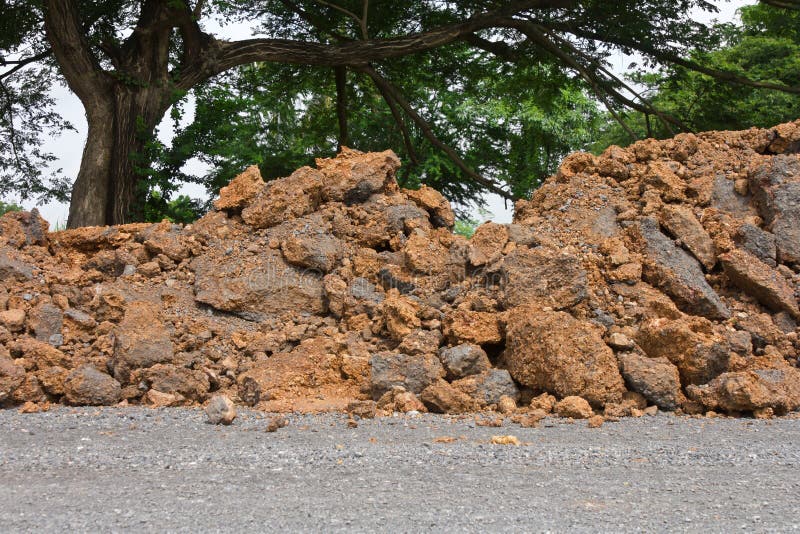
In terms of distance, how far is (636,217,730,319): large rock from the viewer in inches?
253

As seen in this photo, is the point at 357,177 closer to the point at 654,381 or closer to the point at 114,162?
the point at 654,381

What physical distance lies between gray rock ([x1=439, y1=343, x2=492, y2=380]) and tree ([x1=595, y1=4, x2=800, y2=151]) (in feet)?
20.8

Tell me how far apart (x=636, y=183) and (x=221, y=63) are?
21.6 feet

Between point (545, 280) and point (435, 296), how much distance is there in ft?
3.05

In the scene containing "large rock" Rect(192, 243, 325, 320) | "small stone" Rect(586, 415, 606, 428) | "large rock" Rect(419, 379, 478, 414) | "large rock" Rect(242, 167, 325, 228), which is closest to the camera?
"small stone" Rect(586, 415, 606, 428)

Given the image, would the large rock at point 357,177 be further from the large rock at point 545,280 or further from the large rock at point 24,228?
the large rock at point 24,228

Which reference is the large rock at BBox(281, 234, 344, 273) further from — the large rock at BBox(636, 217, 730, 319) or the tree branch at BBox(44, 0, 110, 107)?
the tree branch at BBox(44, 0, 110, 107)

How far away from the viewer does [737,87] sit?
12.3 m

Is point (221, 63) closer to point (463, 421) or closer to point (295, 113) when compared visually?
point (295, 113)

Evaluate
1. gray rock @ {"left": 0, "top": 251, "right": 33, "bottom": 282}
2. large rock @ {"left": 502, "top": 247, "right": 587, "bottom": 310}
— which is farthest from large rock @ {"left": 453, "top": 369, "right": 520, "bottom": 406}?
gray rock @ {"left": 0, "top": 251, "right": 33, "bottom": 282}

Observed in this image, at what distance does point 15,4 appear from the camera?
12102 millimetres

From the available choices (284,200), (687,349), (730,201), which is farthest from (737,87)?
(284,200)

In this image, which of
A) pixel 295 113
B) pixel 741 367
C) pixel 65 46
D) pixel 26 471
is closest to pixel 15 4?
pixel 65 46

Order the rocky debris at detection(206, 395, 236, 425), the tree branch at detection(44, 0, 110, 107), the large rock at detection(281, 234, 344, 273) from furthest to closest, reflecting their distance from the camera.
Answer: the tree branch at detection(44, 0, 110, 107), the large rock at detection(281, 234, 344, 273), the rocky debris at detection(206, 395, 236, 425)
